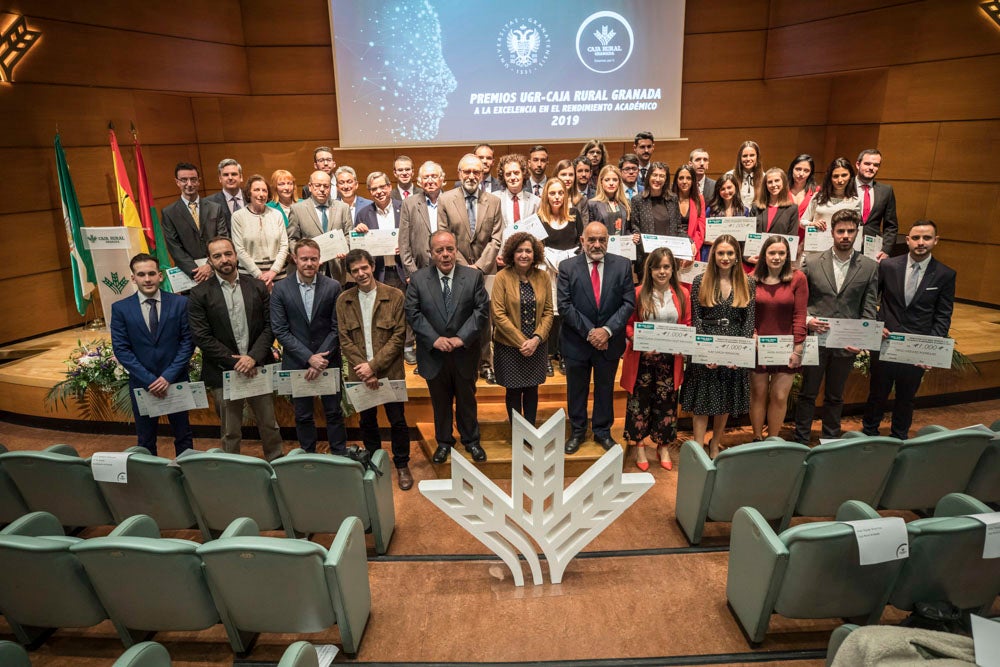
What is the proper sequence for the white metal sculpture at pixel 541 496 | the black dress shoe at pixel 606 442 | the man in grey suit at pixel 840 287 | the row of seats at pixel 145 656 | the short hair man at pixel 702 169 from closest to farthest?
the row of seats at pixel 145 656 < the white metal sculpture at pixel 541 496 < the man in grey suit at pixel 840 287 < the black dress shoe at pixel 606 442 < the short hair man at pixel 702 169

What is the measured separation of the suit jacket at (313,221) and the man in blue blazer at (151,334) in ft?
3.87

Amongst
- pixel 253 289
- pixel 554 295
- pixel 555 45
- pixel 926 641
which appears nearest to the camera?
pixel 926 641

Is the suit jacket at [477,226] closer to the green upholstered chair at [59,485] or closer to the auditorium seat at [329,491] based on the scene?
the auditorium seat at [329,491]

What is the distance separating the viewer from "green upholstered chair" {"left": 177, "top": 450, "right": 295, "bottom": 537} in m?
3.00

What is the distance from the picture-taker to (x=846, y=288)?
3.96 m

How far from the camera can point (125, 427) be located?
16.6 feet

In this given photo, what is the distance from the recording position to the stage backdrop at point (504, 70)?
731 centimetres

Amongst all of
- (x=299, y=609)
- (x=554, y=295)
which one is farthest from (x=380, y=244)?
(x=299, y=609)

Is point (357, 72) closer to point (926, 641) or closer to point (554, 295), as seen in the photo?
point (554, 295)

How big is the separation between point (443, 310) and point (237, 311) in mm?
1324

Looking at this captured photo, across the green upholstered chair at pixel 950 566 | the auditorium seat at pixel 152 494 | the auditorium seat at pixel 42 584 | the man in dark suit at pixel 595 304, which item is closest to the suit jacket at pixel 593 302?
the man in dark suit at pixel 595 304

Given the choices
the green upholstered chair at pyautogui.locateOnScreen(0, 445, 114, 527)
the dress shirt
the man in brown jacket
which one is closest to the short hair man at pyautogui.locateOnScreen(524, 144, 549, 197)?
the man in brown jacket

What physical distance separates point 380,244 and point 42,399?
3244mm

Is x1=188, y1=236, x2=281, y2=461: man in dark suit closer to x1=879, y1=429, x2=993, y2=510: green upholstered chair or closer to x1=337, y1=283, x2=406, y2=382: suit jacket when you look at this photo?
x1=337, y1=283, x2=406, y2=382: suit jacket
